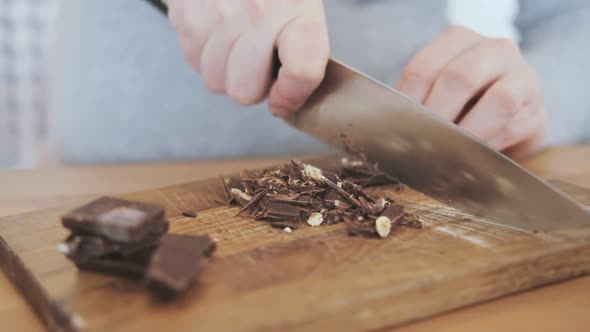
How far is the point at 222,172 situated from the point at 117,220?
3.32ft

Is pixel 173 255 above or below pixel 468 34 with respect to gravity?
below

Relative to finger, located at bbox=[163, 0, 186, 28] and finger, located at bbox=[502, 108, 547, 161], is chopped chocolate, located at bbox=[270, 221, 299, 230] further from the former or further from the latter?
finger, located at bbox=[502, 108, 547, 161]

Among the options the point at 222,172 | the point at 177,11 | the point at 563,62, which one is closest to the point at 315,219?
the point at 222,172

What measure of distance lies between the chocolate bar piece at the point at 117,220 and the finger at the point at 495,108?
1131mm

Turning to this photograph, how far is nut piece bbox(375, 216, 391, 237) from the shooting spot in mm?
1232

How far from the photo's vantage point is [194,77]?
2.74 meters

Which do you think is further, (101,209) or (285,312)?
(101,209)

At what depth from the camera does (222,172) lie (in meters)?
2.02

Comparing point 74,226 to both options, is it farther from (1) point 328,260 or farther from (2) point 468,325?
(2) point 468,325

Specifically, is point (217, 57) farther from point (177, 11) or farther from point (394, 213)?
point (394, 213)

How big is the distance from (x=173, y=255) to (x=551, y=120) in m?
2.04

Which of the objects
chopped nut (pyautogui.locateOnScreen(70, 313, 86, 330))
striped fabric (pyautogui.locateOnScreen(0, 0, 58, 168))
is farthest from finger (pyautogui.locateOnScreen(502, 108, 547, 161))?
striped fabric (pyautogui.locateOnScreen(0, 0, 58, 168))

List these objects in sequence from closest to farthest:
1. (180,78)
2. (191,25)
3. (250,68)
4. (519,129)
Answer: (250,68) < (191,25) < (519,129) < (180,78)

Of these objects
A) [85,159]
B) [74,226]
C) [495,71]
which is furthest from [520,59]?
[85,159]
